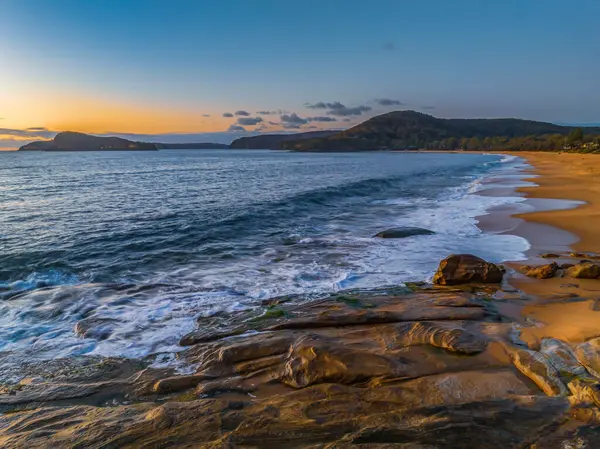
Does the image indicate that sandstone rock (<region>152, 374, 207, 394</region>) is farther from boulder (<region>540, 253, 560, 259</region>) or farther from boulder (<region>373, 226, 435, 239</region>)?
boulder (<region>373, 226, 435, 239</region>)

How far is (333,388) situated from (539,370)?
2.94 m

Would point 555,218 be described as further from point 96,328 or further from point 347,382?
point 96,328

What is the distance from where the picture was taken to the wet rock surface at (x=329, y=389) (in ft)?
14.1

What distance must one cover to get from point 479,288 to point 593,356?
422cm

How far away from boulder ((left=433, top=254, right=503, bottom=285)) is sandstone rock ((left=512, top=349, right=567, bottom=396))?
4.26 metres

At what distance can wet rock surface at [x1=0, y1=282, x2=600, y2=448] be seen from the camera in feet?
14.1

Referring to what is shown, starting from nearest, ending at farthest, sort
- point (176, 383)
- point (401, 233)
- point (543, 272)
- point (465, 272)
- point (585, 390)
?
point (585, 390), point (176, 383), point (465, 272), point (543, 272), point (401, 233)

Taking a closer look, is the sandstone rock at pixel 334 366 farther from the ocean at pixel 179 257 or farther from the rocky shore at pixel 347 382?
the ocean at pixel 179 257

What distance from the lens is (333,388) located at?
5.20 meters

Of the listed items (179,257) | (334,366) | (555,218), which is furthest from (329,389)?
(555,218)

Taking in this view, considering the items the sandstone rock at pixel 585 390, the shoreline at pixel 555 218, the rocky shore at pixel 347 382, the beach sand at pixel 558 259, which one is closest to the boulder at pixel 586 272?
the beach sand at pixel 558 259

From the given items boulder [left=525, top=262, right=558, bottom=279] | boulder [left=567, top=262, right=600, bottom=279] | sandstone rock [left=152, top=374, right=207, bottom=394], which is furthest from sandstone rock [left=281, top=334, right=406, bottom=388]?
boulder [left=567, top=262, right=600, bottom=279]

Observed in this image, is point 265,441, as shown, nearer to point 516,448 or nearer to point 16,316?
point 516,448

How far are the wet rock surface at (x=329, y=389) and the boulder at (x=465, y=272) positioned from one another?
6.75 feet
